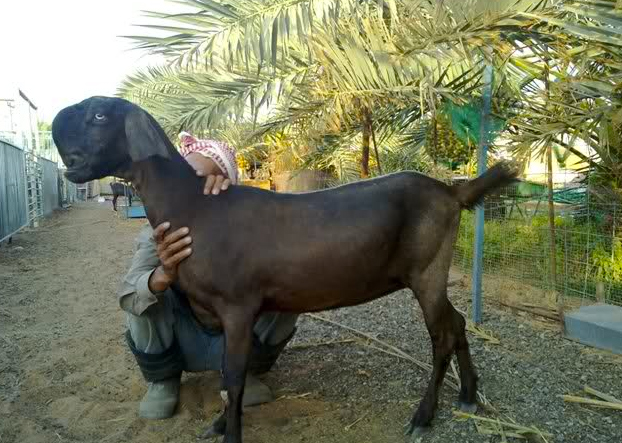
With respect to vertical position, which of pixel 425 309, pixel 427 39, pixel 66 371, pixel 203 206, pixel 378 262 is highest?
pixel 427 39

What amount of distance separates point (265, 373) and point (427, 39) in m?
2.93

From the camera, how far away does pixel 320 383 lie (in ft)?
→ 11.3

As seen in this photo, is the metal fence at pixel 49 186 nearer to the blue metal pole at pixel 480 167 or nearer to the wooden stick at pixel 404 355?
the wooden stick at pixel 404 355

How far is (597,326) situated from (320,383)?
85.7 inches

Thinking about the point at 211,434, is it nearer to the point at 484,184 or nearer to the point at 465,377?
the point at 465,377

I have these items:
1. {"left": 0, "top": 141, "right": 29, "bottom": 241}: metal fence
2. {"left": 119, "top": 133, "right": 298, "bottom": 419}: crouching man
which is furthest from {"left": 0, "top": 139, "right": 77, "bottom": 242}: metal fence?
{"left": 119, "top": 133, "right": 298, "bottom": 419}: crouching man

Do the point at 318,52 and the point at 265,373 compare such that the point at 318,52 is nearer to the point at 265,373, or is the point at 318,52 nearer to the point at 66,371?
the point at 265,373

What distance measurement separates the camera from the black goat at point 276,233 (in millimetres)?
2531

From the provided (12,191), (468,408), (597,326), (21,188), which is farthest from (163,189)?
(21,188)

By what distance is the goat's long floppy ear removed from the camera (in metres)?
2.55

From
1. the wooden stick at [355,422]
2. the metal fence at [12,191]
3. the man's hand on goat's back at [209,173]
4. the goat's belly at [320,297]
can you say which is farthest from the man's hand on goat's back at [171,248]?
the metal fence at [12,191]

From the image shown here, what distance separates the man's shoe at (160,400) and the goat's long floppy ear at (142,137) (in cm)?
140

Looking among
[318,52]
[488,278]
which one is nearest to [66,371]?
[318,52]

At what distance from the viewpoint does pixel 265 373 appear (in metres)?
3.53
